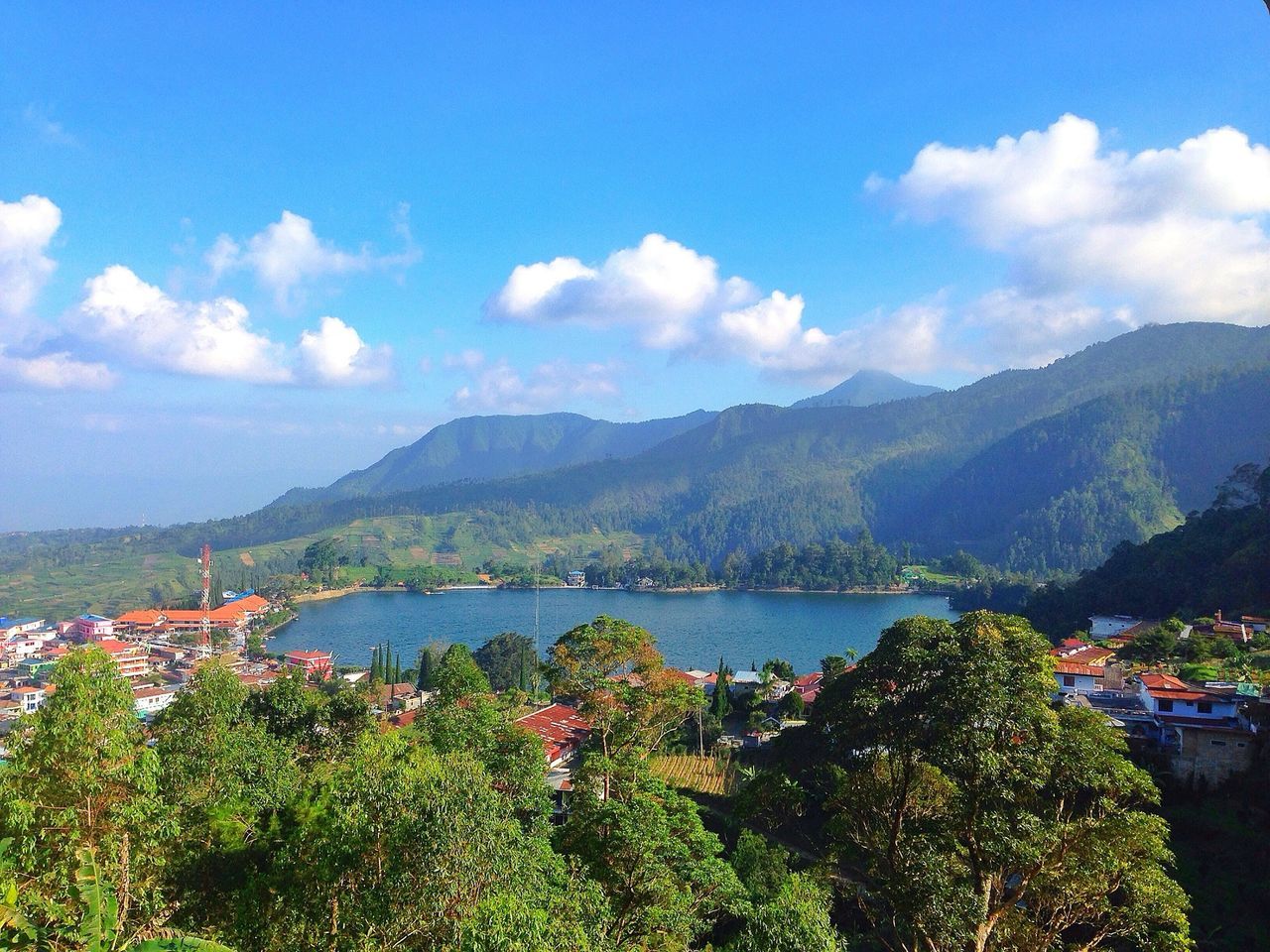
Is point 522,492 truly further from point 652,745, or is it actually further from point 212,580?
point 652,745

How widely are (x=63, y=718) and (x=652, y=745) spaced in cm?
567

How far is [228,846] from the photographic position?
567cm

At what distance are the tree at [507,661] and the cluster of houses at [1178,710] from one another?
1652 cm

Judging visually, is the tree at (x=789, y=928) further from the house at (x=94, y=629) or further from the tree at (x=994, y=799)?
the house at (x=94, y=629)

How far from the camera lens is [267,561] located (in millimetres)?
73375

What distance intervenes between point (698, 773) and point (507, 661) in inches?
496

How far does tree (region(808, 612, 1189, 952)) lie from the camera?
13.8ft

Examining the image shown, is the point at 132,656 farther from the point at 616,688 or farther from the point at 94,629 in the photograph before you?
the point at 616,688

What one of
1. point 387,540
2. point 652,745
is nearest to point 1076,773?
point 652,745

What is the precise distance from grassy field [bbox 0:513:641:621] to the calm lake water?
13152 mm

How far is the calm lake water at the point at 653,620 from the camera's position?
3697cm

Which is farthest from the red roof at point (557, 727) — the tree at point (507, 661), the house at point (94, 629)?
the house at point (94, 629)

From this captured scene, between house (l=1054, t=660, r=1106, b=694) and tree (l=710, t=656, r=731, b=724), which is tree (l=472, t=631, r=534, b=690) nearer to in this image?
tree (l=710, t=656, r=731, b=724)

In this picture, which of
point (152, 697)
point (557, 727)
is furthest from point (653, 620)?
point (557, 727)
